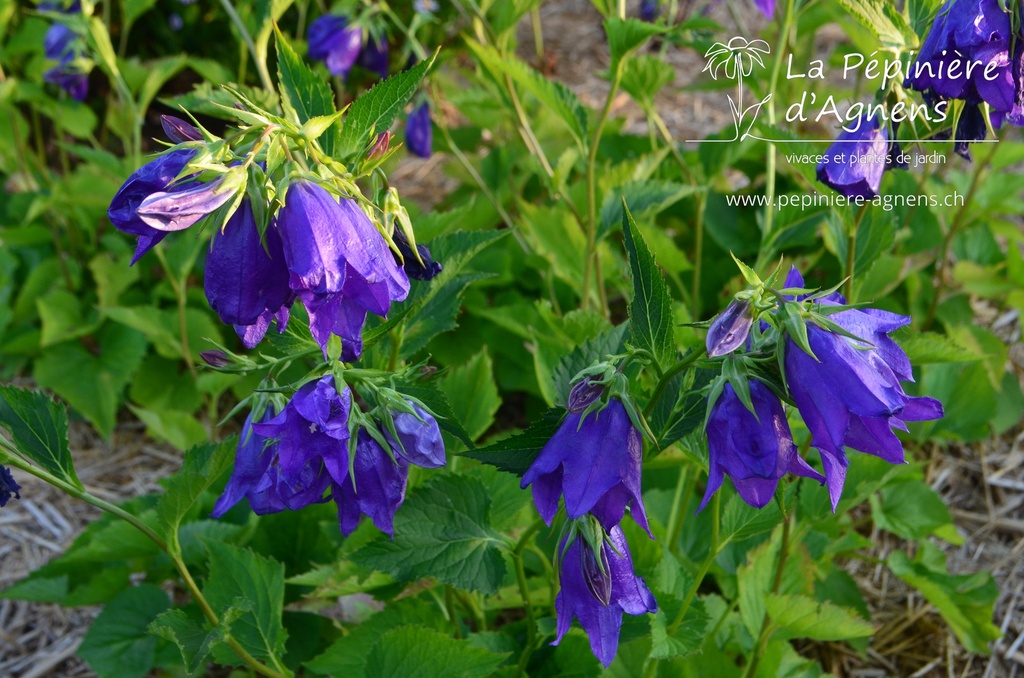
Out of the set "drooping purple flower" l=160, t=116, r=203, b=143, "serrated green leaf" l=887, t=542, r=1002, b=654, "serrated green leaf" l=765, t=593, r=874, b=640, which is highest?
"drooping purple flower" l=160, t=116, r=203, b=143

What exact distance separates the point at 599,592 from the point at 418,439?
1.02 ft

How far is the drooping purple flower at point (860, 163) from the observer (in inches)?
65.2

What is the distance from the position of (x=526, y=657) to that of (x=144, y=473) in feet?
5.85

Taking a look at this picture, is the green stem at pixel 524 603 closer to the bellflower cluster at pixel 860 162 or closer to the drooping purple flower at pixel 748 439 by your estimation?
the drooping purple flower at pixel 748 439

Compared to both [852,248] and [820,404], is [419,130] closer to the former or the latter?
[852,248]

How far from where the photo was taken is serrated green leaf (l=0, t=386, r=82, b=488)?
1.37 metres

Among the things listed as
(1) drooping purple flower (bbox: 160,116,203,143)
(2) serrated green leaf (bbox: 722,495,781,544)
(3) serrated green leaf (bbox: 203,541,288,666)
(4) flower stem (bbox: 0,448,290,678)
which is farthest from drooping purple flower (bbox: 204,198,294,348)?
(2) serrated green leaf (bbox: 722,495,781,544)

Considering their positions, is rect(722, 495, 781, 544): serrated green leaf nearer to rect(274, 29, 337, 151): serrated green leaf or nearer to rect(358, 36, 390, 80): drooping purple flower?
rect(274, 29, 337, 151): serrated green leaf

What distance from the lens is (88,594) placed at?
6.75 ft

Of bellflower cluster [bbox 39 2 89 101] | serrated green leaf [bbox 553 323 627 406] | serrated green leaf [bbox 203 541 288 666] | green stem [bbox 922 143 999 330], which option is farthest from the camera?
bellflower cluster [bbox 39 2 89 101]

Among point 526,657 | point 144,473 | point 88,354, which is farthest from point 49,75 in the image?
point 526,657

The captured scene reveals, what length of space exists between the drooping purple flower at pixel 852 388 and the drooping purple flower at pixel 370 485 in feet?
1.73

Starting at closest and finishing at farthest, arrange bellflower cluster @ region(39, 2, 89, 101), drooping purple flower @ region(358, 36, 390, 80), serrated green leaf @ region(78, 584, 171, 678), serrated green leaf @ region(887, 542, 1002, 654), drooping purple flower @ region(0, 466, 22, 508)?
1. drooping purple flower @ region(0, 466, 22, 508)
2. serrated green leaf @ region(78, 584, 171, 678)
3. serrated green leaf @ region(887, 542, 1002, 654)
4. drooping purple flower @ region(358, 36, 390, 80)
5. bellflower cluster @ region(39, 2, 89, 101)

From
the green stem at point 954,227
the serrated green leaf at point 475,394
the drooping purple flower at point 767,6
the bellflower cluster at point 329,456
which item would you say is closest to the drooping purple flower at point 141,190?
the bellflower cluster at point 329,456
